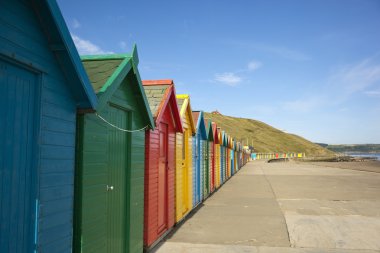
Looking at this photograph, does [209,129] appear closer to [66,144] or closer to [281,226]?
[281,226]

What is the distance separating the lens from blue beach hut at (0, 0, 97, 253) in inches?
116

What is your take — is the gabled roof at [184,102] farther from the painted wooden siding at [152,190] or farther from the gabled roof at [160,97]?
the painted wooden siding at [152,190]

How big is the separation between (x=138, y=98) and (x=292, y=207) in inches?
311

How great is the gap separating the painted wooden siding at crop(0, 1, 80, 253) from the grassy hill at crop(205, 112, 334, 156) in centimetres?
13332

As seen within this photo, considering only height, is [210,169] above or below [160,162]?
below

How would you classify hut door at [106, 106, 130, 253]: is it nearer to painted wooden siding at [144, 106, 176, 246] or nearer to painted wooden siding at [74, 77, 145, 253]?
painted wooden siding at [74, 77, 145, 253]

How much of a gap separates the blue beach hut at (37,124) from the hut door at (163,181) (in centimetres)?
403

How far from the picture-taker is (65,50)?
3498mm

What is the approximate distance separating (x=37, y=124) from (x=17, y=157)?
374 millimetres

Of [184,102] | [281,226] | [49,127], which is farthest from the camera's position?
[184,102]

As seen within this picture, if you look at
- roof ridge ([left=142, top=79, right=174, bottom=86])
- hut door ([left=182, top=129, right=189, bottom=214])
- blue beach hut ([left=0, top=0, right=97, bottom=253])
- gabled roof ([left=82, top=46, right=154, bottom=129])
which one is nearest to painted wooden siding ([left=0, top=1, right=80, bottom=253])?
blue beach hut ([left=0, top=0, right=97, bottom=253])

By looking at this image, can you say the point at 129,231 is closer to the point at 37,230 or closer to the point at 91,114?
the point at 91,114

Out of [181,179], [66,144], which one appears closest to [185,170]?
[181,179]

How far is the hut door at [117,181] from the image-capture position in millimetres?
5109
